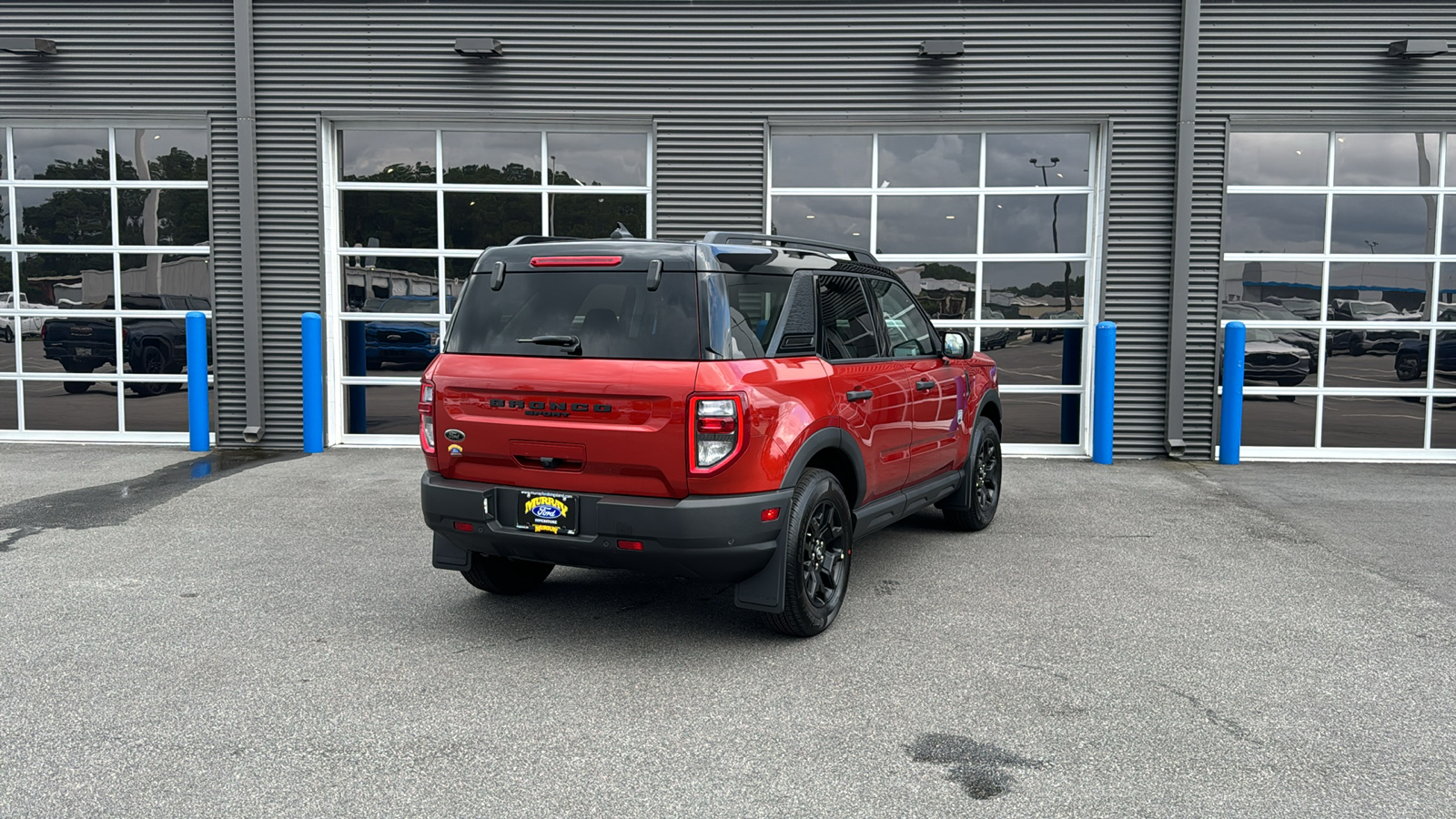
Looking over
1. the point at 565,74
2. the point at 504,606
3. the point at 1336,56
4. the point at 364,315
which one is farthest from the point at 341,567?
the point at 1336,56

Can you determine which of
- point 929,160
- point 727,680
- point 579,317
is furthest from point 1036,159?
point 727,680

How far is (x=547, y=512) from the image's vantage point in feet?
15.3

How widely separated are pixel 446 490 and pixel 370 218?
712 centimetres

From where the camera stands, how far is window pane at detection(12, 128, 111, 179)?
1121 cm

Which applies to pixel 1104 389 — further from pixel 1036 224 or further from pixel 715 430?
pixel 715 430

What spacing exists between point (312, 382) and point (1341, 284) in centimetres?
1017

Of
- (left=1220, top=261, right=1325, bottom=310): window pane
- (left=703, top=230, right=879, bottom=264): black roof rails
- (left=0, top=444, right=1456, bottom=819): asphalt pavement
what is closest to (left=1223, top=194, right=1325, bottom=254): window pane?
(left=1220, top=261, right=1325, bottom=310): window pane

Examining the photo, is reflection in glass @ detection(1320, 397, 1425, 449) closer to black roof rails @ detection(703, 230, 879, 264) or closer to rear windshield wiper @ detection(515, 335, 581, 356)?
black roof rails @ detection(703, 230, 879, 264)

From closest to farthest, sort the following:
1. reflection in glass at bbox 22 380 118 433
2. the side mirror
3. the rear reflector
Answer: the rear reflector
the side mirror
reflection in glass at bbox 22 380 118 433

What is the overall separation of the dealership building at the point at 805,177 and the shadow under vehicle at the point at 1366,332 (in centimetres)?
3

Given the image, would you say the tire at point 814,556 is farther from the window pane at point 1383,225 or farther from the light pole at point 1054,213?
the window pane at point 1383,225

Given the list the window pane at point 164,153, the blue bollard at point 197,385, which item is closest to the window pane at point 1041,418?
the blue bollard at point 197,385

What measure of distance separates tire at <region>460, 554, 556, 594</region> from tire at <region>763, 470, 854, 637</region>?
4.24 ft

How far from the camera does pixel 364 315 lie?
36.9 feet
